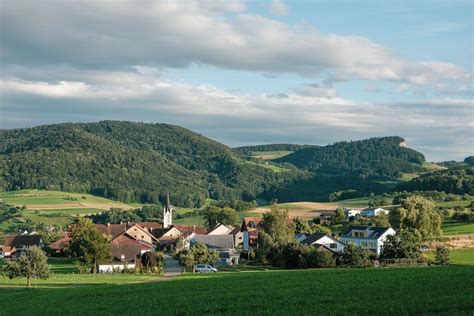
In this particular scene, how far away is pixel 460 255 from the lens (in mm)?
78688

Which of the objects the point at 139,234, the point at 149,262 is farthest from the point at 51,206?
the point at 149,262

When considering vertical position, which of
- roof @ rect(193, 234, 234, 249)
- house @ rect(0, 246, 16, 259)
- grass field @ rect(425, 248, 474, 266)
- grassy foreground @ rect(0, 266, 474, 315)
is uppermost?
grassy foreground @ rect(0, 266, 474, 315)

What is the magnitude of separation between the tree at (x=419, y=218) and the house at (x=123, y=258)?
38998 mm

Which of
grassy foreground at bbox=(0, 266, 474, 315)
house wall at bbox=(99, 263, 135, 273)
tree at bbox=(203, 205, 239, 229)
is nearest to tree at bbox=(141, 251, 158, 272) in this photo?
house wall at bbox=(99, 263, 135, 273)

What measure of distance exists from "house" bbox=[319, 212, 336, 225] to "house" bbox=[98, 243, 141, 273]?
5507 cm

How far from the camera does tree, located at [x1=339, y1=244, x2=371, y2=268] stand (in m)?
70.6

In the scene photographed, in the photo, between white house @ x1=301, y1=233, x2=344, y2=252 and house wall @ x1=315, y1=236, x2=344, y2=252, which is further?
house wall @ x1=315, y1=236, x2=344, y2=252

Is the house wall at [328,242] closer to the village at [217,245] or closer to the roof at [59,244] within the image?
the village at [217,245]

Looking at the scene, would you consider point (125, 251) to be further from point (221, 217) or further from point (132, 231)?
point (221, 217)

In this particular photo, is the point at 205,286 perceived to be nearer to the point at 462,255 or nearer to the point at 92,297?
the point at 92,297

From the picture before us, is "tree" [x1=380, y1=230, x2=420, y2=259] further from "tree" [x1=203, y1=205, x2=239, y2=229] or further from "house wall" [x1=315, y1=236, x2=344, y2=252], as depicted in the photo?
"tree" [x1=203, y1=205, x2=239, y2=229]

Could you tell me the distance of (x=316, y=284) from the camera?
40250mm

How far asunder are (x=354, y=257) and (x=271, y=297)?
38380 mm

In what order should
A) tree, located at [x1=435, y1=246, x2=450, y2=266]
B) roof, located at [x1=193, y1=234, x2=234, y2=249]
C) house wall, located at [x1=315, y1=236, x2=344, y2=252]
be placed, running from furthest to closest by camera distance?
1. roof, located at [x1=193, y1=234, x2=234, y2=249]
2. house wall, located at [x1=315, y1=236, x2=344, y2=252]
3. tree, located at [x1=435, y1=246, x2=450, y2=266]
